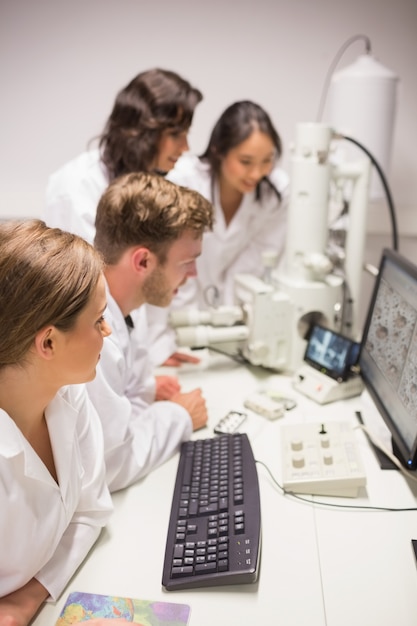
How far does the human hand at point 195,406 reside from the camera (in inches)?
53.8

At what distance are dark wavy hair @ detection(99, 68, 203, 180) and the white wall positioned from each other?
74cm

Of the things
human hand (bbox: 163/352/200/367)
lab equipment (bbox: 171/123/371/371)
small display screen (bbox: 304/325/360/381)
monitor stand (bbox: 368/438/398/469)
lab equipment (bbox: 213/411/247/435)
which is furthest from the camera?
human hand (bbox: 163/352/200/367)

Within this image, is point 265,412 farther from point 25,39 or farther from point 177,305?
point 25,39

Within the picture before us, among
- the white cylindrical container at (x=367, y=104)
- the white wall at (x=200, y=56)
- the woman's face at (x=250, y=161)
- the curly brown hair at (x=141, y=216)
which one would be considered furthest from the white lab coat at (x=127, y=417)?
the white wall at (x=200, y=56)

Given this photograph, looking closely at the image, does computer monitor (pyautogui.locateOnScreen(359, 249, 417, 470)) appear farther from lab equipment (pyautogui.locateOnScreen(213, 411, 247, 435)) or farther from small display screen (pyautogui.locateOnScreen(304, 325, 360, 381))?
lab equipment (pyautogui.locateOnScreen(213, 411, 247, 435))

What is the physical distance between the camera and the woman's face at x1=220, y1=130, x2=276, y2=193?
5.93 feet

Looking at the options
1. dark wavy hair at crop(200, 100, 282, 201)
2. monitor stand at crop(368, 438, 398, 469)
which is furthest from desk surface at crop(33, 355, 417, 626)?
dark wavy hair at crop(200, 100, 282, 201)

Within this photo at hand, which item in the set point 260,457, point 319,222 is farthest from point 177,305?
→ point 260,457

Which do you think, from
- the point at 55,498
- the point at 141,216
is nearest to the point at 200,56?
the point at 141,216

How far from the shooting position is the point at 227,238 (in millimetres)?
1993

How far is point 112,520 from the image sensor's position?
41.2 inches

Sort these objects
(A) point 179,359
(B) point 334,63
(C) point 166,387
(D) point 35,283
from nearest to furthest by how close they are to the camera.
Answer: (D) point 35,283
(C) point 166,387
(A) point 179,359
(B) point 334,63

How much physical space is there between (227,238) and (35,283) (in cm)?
128

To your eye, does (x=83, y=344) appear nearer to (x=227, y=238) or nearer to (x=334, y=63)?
(x=227, y=238)
